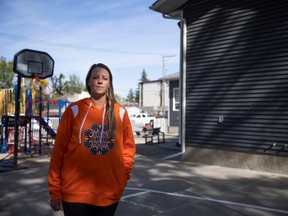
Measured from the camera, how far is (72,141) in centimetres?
269

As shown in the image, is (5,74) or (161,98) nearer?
(5,74)

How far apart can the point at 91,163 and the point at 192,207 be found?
3.52 metres

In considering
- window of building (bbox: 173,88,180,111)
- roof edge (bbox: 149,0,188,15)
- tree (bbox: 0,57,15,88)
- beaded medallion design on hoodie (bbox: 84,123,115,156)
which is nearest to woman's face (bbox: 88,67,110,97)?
beaded medallion design on hoodie (bbox: 84,123,115,156)

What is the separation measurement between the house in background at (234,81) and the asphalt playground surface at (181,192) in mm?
661

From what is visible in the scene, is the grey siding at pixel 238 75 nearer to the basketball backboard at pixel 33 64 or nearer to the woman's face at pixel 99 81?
the basketball backboard at pixel 33 64

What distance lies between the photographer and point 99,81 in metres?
2.86

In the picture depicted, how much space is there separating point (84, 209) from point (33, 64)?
9173 mm

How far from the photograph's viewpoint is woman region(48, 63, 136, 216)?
263cm

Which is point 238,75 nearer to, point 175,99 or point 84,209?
point 84,209

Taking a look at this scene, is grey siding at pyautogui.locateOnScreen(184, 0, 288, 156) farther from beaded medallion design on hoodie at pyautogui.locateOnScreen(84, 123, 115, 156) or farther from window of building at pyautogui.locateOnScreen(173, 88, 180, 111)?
window of building at pyautogui.locateOnScreen(173, 88, 180, 111)

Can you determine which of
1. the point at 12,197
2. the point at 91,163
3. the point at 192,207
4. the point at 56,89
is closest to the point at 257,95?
the point at 192,207

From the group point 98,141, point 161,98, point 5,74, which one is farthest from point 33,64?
point 161,98

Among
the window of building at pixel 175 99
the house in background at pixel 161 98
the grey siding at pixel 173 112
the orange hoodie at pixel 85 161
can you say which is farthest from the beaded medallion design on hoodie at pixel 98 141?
the window of building at pixel 175 99

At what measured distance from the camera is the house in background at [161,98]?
25.3 metres
